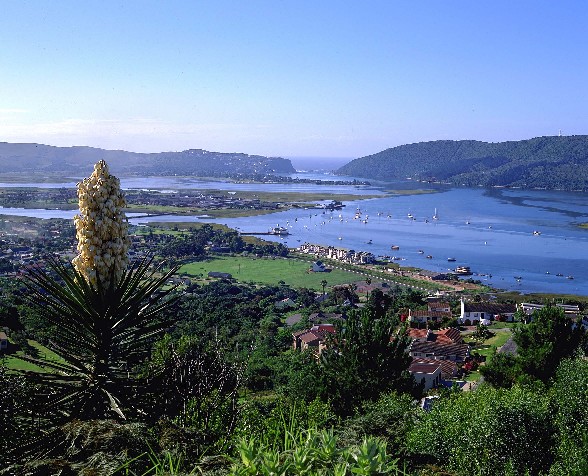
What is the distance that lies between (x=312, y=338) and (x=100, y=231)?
1401 centimetres

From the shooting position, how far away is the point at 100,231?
2.47 metres

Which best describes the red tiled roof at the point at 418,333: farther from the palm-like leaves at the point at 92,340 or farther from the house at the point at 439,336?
the palm-like leaves at the point at 92,340

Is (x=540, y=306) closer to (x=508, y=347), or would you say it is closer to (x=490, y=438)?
(x=508, y=347)

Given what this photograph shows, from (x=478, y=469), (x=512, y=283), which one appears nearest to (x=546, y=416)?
(x=478, y=469)

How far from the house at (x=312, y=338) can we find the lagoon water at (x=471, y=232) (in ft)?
45.4

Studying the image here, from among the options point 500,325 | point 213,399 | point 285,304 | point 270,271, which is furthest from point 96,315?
point 270,271

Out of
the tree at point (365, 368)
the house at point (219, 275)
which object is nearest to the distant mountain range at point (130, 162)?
the house at point (219, 275)

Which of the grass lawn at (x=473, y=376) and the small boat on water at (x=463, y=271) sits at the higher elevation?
the grass lawn at (x=473, y=376)

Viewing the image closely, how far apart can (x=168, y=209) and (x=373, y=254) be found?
26815mm

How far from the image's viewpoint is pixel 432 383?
12.3 meters

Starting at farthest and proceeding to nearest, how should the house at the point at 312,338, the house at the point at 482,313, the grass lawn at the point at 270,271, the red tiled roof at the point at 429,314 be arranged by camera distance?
the grass lawn at the point at 270,271 < the house at the point at 482,313 < the red tiled roof at the point at 429,314 < the house at the point at 312,338

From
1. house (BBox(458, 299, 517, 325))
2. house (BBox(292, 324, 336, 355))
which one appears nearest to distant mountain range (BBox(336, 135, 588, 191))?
house (BBox(458, 299, 517, 325))

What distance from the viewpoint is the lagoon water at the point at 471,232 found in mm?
31859

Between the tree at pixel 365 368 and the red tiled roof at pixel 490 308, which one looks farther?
the red tiled roof at pixel 490 308
